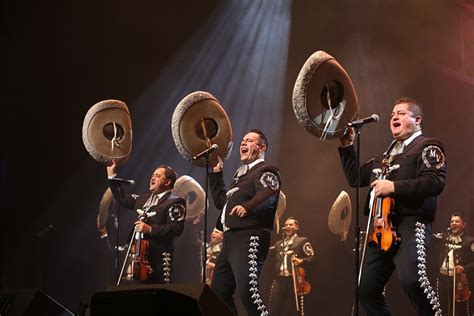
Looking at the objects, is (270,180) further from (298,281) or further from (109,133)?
(298,281)

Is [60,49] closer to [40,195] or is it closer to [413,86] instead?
[40,195]

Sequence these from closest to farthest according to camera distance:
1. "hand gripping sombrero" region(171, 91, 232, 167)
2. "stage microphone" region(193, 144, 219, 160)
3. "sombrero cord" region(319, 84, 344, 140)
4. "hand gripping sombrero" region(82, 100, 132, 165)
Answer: "sombrero cord" region(319, 84, 344, 140) → "stage microphone" region(193, 144, 219, 160) → "hand gripping sombrero" region(171, 91, 232, 167) → "hand gripping sombrero" region(82, 100, 132, 165)

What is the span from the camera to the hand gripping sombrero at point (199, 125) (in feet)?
20.7

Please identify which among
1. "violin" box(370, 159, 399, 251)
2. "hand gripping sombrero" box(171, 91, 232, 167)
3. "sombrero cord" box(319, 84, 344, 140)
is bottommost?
"violin" box(370, 159, 399, 251)

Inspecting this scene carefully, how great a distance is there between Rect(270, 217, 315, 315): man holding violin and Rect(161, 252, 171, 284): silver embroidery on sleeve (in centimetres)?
340

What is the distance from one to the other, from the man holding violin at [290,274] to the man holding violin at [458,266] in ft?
6.14

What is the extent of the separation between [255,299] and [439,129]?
20.7 feet

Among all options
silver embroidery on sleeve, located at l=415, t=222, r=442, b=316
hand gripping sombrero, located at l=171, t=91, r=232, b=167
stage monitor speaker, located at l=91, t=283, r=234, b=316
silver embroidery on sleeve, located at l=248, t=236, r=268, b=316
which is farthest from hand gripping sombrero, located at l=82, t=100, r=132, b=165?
stage monitor speaker, located at l=91, t=283, r=234, b=316

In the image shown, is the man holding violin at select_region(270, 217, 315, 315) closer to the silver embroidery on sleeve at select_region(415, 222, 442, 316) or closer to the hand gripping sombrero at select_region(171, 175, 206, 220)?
the hand gripping sombrero at select_region(171, 175, 206, 220)

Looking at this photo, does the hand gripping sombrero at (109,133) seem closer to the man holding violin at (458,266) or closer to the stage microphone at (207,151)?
the stage microphone at (207,151)

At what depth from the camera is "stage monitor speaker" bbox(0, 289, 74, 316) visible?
4.28m

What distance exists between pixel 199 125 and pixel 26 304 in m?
2.55

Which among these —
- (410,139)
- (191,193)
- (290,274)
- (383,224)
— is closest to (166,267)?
(383,224)

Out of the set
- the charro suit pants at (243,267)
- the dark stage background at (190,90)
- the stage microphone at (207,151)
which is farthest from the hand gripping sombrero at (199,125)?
the dark stage background at (190,90)
